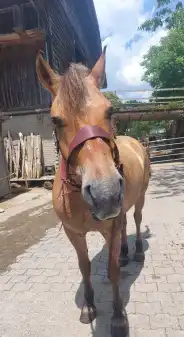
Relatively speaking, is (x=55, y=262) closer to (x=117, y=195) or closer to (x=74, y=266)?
(x=74, y=266)

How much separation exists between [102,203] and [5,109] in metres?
10.8

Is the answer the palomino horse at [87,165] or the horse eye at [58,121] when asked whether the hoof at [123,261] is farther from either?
the horse eye at [58,121]

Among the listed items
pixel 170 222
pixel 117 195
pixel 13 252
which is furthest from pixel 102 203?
pixel 170 222

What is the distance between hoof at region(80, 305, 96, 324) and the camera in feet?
8.70

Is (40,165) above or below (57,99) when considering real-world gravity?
below

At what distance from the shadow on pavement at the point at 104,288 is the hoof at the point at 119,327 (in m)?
0.07

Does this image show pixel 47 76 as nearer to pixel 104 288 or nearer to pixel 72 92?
pixel 72 92

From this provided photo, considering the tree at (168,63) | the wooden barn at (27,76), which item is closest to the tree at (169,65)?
the tree at (168,63)

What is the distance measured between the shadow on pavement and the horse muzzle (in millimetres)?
1427

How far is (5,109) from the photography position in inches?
452

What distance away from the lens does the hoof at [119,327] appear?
2.39m

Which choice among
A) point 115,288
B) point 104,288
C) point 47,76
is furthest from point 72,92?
point 104,288

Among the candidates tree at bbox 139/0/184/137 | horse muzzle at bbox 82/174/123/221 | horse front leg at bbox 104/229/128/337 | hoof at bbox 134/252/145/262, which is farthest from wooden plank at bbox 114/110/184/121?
horse muzzle at bbox 82/174/123/221

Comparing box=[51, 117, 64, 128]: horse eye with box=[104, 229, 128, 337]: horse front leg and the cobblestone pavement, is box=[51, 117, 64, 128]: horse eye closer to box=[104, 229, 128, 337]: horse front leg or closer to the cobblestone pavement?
box=[104, 229, 128, 337]: horse front leg
